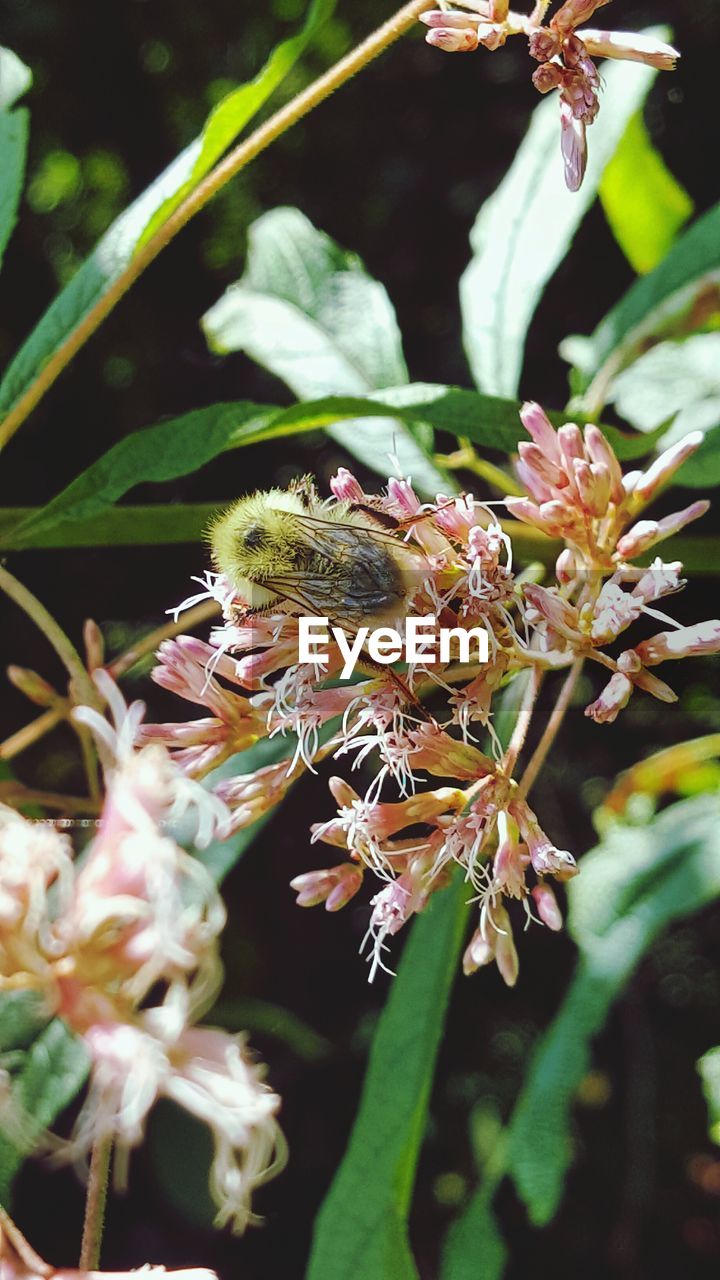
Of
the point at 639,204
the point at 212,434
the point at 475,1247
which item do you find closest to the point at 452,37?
the point at 212,434

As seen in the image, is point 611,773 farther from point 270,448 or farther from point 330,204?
point 330,204

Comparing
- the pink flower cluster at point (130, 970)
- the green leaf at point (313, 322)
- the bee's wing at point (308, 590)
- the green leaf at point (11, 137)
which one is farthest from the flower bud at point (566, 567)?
the green leaf at point (11, 137)

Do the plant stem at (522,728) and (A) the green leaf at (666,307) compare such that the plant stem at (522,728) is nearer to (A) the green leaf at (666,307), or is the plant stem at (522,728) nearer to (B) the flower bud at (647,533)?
(B) the flower bud at (647,533)

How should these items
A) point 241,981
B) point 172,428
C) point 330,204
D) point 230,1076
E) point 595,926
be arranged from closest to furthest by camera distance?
point 230,1076 → point 172,428 → point 595,926 → point 241,981 → point 330,204

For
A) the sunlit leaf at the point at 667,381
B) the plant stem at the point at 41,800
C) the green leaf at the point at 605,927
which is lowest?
the green leaf at the point at 605,927

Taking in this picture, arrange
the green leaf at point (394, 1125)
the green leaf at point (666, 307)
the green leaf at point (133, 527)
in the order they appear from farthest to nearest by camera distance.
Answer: the green leaf at point (666, 307) < the green leaf at point (133, 527) < the green leaf at point (394, 1125)

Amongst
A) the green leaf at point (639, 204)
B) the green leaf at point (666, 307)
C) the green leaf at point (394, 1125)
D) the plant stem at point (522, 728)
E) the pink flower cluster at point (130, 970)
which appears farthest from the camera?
the green leaf at point (639, 204)

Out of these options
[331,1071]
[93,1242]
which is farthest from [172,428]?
[331,1071]
